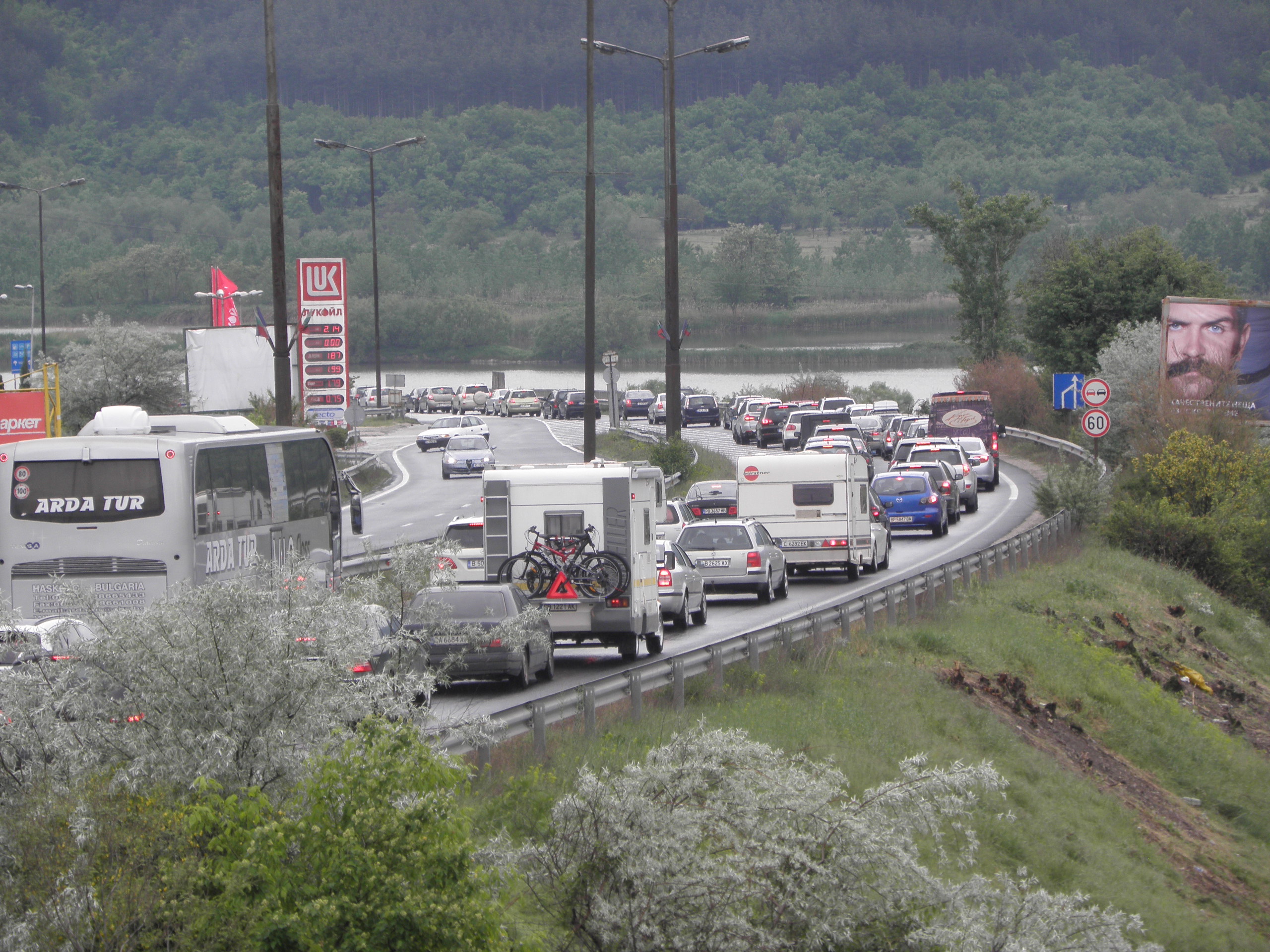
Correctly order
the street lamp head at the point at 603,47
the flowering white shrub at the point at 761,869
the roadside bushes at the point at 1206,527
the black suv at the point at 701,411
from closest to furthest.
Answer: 1. the flowering white shrub at the point at 761,869
2. the roadside bushes at the point at 1206,527
3. the street lamp head at the point at 603,47
4. the black suv at the point at 701,411

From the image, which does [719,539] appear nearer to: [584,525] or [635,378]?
[584,525]

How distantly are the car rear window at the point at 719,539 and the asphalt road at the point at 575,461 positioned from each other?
1091mm

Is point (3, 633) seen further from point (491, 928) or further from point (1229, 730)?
point (1229, 730)

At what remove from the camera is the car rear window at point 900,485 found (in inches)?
1494

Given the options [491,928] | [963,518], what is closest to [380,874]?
[491,928]

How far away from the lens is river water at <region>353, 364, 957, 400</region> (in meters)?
135

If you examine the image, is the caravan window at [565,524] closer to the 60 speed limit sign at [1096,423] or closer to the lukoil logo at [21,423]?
the 60 speed limit sign at [1096,423]

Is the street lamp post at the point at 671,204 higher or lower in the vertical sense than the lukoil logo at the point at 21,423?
higher

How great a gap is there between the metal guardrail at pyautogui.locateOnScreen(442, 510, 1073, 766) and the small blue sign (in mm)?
44214

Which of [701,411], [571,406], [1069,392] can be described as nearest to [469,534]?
[1069,392]

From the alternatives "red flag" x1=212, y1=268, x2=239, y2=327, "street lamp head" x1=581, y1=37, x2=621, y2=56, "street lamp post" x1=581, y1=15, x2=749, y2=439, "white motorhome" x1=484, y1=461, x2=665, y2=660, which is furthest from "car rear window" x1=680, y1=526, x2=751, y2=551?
"red flag" x1=212, y1=268, x2=239, y2=327

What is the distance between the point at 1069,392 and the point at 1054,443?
19168mm

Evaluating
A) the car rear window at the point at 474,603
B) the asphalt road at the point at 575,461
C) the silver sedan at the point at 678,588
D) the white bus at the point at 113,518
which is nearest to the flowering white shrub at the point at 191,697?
the asphalt road at the point at 575,461

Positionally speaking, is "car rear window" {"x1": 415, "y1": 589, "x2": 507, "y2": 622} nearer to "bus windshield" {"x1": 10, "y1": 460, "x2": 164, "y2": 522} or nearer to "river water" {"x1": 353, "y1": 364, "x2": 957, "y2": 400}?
"bus windshield" {"x1": 10, "y1": 460, "x2": 164, "y2": 522}
